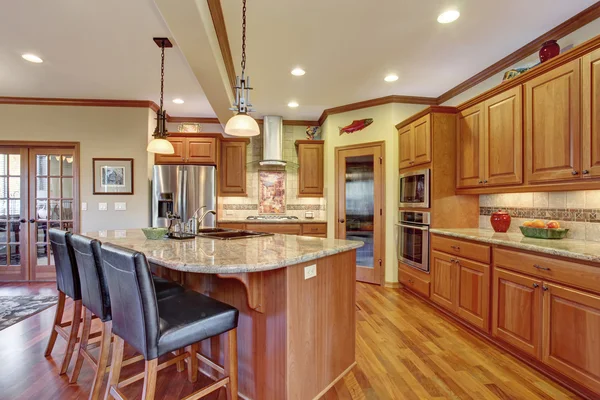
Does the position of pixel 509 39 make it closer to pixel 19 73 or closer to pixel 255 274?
pixel 255 274

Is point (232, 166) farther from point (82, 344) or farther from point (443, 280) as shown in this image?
point (443, 280)

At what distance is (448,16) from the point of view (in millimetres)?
2375

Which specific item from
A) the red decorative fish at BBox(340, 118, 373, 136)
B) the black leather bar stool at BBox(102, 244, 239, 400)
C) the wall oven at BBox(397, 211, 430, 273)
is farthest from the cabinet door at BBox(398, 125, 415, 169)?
the black leather bar stool at BBox(102, 244, 239, 400)

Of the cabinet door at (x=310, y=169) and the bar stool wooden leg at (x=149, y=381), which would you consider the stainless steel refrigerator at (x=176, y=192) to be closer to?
the cabinet door at (x=310, y=169)

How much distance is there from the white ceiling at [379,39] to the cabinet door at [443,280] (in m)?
2.08

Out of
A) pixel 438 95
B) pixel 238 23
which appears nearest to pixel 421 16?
pixel 238 23

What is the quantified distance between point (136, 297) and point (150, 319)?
113 millimetres

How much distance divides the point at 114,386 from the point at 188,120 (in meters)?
4.54

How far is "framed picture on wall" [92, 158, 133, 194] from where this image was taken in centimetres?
437

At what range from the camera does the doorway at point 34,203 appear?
14.3ft

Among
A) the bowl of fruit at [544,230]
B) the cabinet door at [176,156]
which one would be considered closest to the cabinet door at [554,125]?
the bowl of fruit at [544,230]

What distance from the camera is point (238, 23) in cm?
245

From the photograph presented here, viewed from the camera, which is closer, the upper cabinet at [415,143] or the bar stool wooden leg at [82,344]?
the bar stool wooden leg at [82,344]

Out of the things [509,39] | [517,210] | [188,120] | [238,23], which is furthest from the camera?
[188,120]
